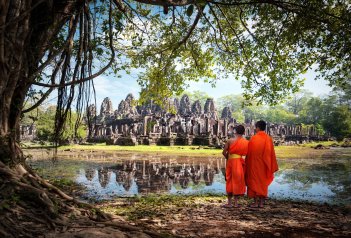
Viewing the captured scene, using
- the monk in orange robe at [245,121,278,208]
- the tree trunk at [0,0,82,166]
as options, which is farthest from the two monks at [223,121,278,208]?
the tree trunk at [0,0,82,166]

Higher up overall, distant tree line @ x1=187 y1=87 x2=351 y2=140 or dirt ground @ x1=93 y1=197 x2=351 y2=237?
distant tree line @ x1=187 y1=87 x2=351 y2=140

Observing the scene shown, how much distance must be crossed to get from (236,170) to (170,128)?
2917 centimetres

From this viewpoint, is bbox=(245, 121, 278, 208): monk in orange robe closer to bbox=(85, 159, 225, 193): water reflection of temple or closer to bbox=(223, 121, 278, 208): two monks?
bbox=(223, 121, 278, 208): two monks

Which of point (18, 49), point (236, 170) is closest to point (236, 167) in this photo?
point (236, 170)

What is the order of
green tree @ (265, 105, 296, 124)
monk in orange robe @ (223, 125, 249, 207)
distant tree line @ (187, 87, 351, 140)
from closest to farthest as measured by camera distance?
monk in orange robe @ (223, 125, 249, 207), distant tree line @ (187, 87, 351, 140), green tree @ (265, 105, 296, 124)

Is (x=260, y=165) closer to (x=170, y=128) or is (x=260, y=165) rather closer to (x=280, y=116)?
(x=170, y=128)

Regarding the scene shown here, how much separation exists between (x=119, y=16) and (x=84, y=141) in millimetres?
32196

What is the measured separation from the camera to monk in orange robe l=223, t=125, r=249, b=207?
5332 mm

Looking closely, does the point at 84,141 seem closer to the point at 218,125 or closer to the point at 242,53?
the point at 218,125

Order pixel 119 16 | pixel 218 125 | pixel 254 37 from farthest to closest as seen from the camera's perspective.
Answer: pixel 218 125, pixel 254 37, pixel 119 16

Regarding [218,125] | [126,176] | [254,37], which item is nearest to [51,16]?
[254,37]

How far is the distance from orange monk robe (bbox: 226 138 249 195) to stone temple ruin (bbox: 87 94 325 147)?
6.03m

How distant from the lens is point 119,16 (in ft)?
20.5

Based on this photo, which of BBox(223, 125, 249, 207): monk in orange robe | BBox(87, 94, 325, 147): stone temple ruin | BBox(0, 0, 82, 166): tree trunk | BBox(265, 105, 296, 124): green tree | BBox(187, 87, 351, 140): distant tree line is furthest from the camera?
BBox(265, 105, 296, 124): green tree
